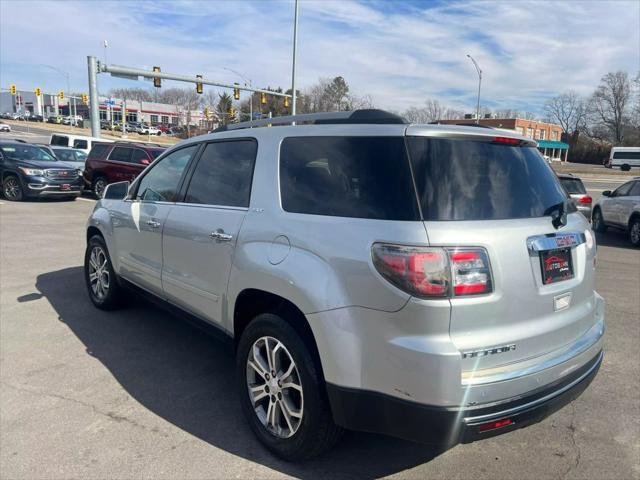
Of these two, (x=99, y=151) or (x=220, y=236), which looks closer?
(x=220, y=236)

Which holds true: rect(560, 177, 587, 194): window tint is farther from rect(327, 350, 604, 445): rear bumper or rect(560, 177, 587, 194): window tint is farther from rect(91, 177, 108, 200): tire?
rect(91, 177, 108, 200): tire

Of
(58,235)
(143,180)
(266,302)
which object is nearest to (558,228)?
(266,302)

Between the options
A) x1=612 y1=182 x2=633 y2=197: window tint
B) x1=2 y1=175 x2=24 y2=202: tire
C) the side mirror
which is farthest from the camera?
x1=2 y1=175 x2=24 y2=202: tire

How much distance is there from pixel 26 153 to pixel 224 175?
49.8 feet

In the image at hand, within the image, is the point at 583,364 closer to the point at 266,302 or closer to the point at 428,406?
the point at 428,406

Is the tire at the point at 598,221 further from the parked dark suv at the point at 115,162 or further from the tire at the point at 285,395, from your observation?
the parked dark suv at the point at 115,162

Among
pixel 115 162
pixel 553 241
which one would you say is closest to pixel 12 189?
pixel 115 162

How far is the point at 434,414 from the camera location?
2.20 meters

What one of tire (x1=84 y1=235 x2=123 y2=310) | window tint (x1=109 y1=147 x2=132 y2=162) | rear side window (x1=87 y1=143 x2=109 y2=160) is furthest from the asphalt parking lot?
rear side window (x1=87 y1=143 x2=109 y2=160)

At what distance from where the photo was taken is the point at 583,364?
2682 millimetres

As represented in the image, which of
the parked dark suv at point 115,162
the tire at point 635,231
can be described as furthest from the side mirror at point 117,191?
the tire at point 635,231

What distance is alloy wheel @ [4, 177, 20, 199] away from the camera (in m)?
14.8

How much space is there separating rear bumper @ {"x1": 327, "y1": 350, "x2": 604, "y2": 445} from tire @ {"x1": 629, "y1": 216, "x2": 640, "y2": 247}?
10113mm

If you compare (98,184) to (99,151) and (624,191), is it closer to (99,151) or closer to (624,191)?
(99,151)
